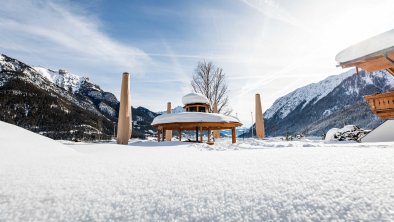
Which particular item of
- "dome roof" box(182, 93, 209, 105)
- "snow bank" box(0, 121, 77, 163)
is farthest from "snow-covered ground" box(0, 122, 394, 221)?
"dome roof" box(182, 93, 209, 105)

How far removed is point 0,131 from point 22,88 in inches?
6205

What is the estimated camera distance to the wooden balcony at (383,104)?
368 inches

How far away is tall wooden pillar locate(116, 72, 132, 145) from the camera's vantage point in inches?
349

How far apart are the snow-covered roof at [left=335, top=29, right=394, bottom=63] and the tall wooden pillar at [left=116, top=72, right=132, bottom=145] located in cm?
814

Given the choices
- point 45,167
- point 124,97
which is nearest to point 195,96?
point 124,97

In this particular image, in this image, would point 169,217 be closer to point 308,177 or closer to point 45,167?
point 308,177

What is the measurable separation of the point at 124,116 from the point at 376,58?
30.8 feet

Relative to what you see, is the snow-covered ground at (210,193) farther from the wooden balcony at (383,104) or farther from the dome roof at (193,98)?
the dome roof at (193,98)

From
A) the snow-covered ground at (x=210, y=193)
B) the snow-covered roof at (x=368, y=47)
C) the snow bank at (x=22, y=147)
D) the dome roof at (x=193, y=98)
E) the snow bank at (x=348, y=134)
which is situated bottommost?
the snow-covered ground at (x=210, y=193)

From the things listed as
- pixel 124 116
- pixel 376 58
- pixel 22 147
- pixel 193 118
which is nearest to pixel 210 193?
pixel 22 147

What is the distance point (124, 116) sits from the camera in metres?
8.92

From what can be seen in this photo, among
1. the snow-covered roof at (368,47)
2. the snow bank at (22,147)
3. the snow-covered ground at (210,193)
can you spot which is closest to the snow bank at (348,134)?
the snow-covered roof at (368,47)

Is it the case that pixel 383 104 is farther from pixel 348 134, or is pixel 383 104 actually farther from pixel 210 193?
pixel 210 193

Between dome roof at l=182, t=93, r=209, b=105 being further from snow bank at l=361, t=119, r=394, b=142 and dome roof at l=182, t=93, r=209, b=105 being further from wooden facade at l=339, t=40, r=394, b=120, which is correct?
snow bank at l=361, t=119, r=394, b=142
